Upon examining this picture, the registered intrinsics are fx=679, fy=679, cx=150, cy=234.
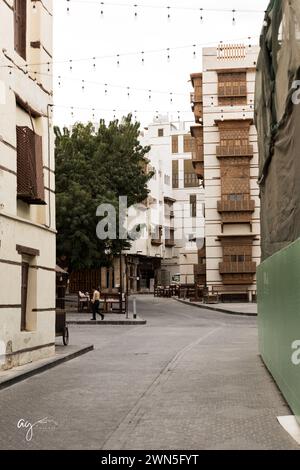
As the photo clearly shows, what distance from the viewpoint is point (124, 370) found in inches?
525

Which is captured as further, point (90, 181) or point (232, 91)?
point (232, 91)

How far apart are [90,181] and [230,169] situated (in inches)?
512

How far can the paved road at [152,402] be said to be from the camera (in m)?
7.13

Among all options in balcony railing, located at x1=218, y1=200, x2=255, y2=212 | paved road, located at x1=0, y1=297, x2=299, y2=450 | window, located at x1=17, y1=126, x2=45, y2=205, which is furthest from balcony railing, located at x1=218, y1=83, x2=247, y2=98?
window, located at x1=17, y1=126, x2=45, y2=205

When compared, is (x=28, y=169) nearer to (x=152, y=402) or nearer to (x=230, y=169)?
(x=152, y=402)

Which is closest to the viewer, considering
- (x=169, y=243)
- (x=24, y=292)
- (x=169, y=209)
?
(x=24, y=292)

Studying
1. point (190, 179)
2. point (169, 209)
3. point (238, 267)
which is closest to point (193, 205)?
point (169, 209)

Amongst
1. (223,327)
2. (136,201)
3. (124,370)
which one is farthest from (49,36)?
(136,201)

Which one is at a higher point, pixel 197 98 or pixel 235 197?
pixel 197 98

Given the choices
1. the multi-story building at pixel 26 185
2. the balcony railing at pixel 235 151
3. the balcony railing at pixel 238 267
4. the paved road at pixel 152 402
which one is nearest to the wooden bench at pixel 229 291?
the balcony railing at pixel 238 267

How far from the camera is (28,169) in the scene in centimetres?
1378

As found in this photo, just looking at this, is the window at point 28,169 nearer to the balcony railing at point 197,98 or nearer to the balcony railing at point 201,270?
the balcony railing at point 197,98

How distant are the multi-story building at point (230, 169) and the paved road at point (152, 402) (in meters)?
28.8

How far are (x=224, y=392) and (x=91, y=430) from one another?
3253mm
